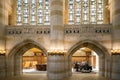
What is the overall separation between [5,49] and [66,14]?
7420 millimetres

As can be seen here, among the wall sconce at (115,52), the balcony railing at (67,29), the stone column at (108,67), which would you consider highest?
the balcony railing at (67,29)

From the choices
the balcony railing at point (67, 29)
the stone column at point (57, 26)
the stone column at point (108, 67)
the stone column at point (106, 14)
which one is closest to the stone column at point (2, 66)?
the balcony railing at point (67, 29)

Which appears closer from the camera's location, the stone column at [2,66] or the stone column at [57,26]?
the stone column at [57,26]

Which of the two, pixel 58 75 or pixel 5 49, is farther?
pixel 5 49

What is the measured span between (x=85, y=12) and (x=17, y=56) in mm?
8600

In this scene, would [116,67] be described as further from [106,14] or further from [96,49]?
[106,14]

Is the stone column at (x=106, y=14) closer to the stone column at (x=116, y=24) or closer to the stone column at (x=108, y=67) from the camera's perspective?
the stone column at (x=116, y=24)

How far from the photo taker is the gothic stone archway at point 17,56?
1867cm

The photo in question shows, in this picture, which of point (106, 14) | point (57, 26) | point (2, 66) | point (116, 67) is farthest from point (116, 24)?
point (2, 66)

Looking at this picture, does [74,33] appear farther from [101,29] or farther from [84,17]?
[84,17]

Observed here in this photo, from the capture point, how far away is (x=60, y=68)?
681 inches

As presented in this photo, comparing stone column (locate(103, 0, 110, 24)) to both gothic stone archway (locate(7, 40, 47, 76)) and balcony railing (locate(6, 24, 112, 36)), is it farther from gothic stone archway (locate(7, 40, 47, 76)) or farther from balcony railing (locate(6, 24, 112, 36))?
gothic stone archway (locate(7, 40, 47, 76))

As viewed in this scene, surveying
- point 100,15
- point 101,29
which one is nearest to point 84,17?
point 100,15

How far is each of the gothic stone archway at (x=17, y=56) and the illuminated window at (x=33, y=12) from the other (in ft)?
11.4
